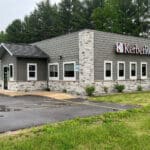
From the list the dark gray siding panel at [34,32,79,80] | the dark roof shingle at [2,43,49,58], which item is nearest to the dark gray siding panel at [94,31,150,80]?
the dark gray siding panel at [34,32,79,80]

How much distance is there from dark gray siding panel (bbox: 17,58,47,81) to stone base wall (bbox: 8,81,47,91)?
0.35m

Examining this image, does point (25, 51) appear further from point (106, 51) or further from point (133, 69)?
point (133, 69)

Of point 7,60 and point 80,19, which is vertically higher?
point 80,19

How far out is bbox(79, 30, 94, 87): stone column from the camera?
70.3 ft

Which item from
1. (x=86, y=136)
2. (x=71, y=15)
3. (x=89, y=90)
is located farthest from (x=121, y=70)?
(x=71, y=15)

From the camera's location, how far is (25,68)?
24688 millimetres

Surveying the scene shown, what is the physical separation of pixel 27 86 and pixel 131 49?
8.85 metres

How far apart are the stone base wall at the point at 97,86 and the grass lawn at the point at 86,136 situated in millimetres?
11618

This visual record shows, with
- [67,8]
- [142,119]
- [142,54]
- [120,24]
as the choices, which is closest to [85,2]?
[67,8]

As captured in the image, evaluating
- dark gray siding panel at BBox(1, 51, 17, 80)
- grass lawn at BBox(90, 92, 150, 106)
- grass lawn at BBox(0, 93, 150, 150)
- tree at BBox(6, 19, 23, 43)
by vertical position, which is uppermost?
tree at BBox(6, 19, 23, 43)

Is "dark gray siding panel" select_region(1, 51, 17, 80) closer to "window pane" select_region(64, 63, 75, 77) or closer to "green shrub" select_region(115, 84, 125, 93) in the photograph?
"window pane" select_region(64, 63, 75, 77)

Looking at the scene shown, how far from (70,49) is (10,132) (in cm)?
1467

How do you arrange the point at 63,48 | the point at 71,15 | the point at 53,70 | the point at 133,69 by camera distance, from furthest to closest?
the point at 71,15
the point at 53,70
the point at 133,69
the point at 63,48

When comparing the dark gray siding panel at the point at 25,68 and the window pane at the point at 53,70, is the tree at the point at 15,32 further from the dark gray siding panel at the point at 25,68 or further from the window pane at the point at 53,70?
the window pane at the point at 53,70
